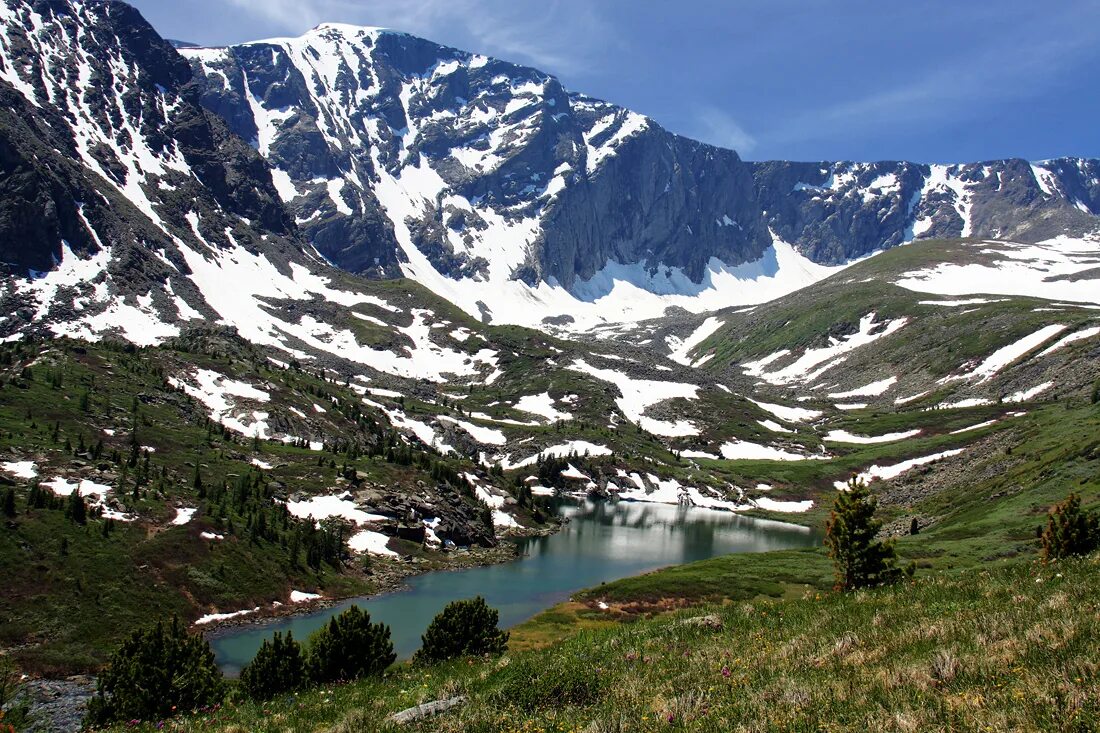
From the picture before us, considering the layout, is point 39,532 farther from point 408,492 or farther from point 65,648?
point 408,492

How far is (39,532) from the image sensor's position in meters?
71.0

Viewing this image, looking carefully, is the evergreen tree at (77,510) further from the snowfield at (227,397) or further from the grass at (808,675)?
the grass at (808,675)

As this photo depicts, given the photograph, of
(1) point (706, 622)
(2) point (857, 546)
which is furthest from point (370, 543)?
(1) point (706, 622)

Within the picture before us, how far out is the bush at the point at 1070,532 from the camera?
3578 cm

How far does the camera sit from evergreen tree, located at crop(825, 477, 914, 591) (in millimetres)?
38719

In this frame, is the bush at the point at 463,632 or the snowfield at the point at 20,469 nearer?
the bush at the point at 463,632

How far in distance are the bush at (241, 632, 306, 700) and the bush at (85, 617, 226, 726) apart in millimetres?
1444

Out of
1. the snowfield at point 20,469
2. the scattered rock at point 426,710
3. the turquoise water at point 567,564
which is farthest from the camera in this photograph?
the snowfield at point 20,469

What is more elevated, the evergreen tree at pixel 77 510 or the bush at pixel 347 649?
the evergreen tree at pixel 77 510

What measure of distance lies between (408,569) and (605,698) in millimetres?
94695

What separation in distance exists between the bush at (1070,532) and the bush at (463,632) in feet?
93.1

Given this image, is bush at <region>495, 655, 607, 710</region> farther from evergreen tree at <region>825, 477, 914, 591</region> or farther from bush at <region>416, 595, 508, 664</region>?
evergreen tree at <region>825, 477, 914, 591</region>

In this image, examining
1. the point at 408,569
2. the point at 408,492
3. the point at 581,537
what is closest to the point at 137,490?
the point at 408,569

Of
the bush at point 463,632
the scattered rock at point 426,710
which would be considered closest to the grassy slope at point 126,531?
the bush at point 463,632
